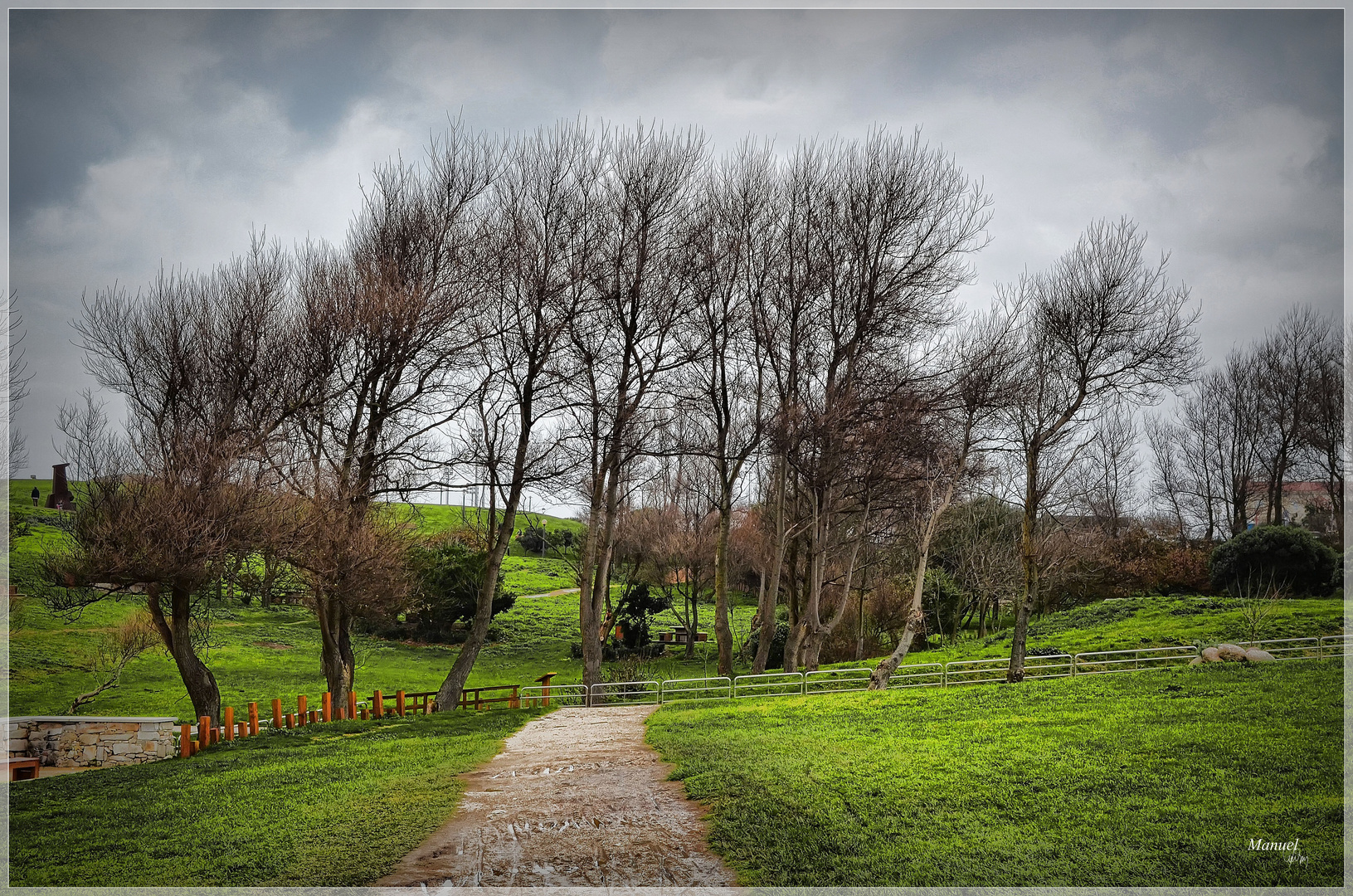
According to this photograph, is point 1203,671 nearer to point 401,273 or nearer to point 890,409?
point 890,409

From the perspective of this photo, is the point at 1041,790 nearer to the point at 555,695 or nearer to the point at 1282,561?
the point at 555,695

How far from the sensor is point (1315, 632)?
20.0 metres

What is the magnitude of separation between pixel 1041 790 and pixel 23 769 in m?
15.0

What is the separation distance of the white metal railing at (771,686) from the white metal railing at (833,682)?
0.26m

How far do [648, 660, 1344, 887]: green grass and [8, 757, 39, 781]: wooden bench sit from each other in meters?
9.95

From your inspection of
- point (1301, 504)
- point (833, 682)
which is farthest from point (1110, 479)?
point (833, 682)

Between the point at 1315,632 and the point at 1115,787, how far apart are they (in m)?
16.6

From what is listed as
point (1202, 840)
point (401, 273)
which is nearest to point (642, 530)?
point (401, 273)

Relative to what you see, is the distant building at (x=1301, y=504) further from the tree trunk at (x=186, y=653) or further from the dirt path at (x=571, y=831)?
the tree trunk at (x=186, y=653)

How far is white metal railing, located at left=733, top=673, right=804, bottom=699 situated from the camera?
59.6ft

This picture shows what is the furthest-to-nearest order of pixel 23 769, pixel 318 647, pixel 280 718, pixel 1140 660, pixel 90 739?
pixel 318 647
pixel 1140 660
pixel 280 718
pixel 90 739
pixel 23 769

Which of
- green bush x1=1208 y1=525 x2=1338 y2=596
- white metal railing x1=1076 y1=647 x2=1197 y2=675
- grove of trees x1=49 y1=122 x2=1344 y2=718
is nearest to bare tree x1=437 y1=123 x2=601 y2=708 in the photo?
grove of trees x1=49 y1=122 x2=1344 y2=718

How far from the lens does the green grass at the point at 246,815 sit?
7.00 metres

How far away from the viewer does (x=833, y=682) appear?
21125 millimetres
